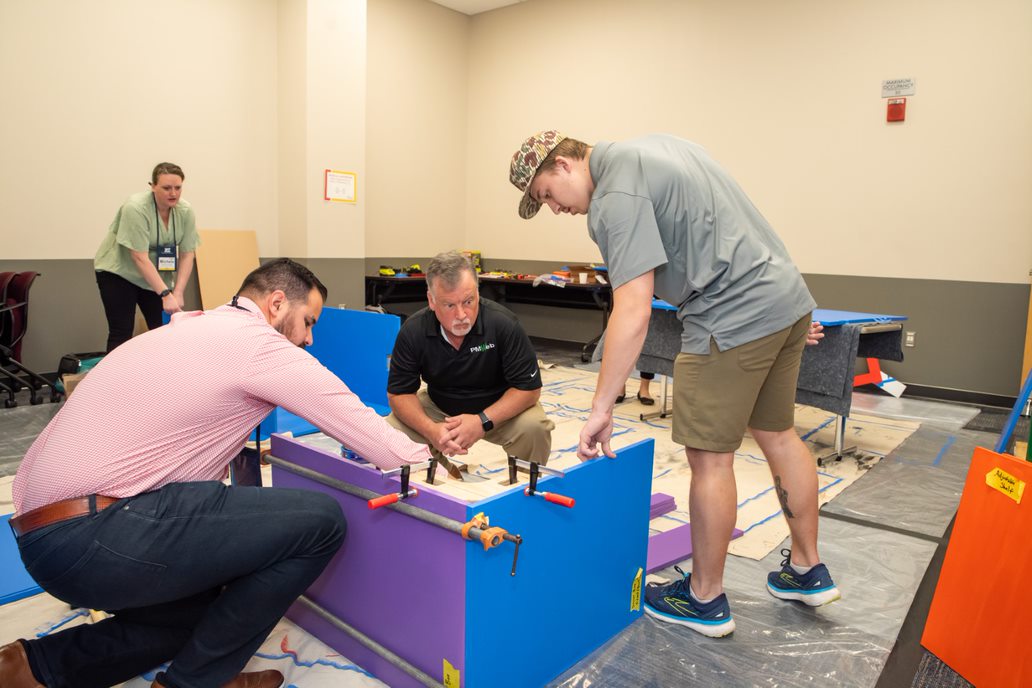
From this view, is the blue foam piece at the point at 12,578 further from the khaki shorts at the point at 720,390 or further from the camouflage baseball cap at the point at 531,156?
the khaki shorts at the point at 720,390

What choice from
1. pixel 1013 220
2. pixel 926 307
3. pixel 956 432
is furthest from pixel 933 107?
pixel 956 432

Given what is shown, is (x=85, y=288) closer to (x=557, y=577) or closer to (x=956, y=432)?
(x=557, y=577)

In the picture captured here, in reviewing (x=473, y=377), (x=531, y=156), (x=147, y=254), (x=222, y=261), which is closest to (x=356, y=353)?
(x=473, y=377)

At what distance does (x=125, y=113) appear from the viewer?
4.75 m

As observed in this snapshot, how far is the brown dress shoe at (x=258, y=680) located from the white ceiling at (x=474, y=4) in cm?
660

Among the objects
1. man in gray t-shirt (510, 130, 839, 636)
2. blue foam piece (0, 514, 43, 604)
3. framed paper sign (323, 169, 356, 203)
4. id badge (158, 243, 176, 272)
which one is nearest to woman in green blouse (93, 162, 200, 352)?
id badge (158, 243, 176, 272)

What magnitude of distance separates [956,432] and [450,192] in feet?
16.5

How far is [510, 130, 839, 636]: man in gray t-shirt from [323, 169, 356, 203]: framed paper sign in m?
4.17

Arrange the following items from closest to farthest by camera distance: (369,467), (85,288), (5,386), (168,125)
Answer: (369,467) < (5,386) < (85,288) < (168,125)

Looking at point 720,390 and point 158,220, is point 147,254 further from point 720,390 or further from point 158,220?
point 720,390

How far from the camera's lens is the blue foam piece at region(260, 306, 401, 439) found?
3.06 m

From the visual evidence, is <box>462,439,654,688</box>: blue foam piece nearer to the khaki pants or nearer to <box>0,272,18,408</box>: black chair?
the khaki pants

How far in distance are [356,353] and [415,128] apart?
413 cm

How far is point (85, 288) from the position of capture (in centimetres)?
468
